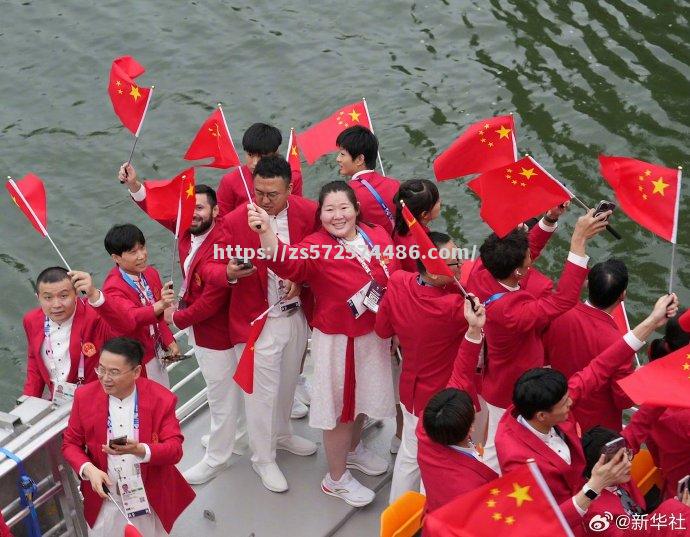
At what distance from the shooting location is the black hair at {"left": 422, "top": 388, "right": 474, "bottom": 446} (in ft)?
15.2

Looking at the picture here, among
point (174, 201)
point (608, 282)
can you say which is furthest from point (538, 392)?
point (174, 201)

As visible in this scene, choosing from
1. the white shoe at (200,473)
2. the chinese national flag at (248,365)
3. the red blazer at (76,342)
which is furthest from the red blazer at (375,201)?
the white shoe at (200,473)

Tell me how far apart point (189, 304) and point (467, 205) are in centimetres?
507

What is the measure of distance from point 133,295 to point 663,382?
306 cm

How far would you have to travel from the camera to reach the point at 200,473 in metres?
6.46

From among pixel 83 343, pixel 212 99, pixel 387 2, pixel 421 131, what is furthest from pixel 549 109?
pixel 83 343

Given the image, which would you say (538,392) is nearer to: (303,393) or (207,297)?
(207,297)

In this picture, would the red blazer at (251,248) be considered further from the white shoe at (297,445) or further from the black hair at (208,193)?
the white shoe at (297,445)

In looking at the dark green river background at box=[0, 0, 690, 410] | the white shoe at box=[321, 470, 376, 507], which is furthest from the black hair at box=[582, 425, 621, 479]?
the dark green river background at box=[0, 0, 690, 410]

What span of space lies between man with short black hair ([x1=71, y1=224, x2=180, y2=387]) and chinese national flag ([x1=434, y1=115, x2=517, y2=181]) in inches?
72.6

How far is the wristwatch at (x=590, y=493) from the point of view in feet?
14.7

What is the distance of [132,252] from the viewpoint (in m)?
6.14

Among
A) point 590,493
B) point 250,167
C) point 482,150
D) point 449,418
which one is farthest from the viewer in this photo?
point 250,167

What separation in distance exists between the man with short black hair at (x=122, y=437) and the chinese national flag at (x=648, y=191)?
2661mm
